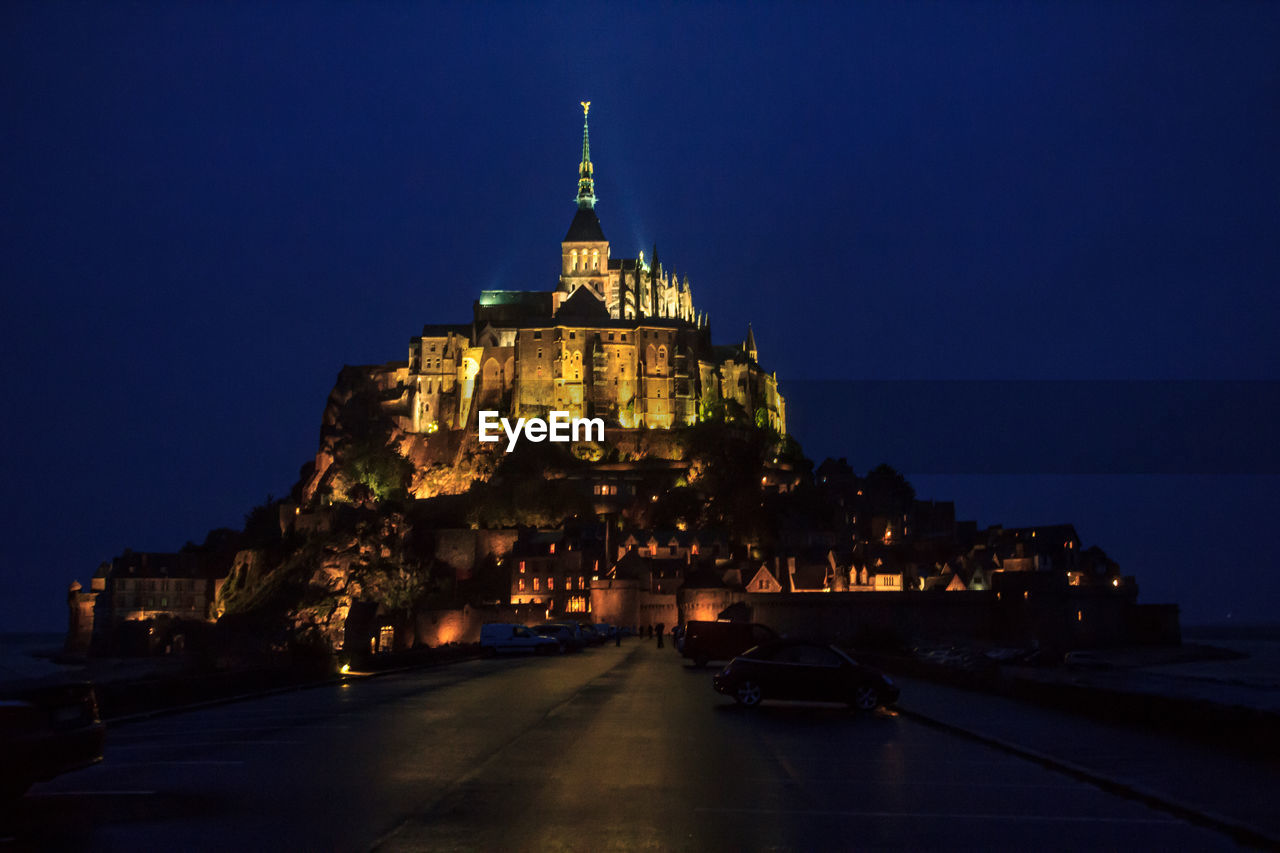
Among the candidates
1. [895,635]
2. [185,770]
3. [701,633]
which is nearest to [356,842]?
[185,770]

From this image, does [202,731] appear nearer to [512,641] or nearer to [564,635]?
[512,641]

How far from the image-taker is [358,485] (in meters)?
125

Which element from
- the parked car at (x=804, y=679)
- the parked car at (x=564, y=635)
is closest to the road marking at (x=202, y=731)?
the parked car at (x=804, y=679)

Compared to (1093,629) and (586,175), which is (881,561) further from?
(586,175)

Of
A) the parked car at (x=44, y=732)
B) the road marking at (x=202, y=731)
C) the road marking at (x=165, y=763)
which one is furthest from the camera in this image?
the road marking at (x=202, y=731)

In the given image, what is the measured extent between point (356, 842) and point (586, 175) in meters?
183

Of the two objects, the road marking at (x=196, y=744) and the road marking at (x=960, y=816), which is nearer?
the road marking at (x=960, y=816)

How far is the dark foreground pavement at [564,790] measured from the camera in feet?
29.1
